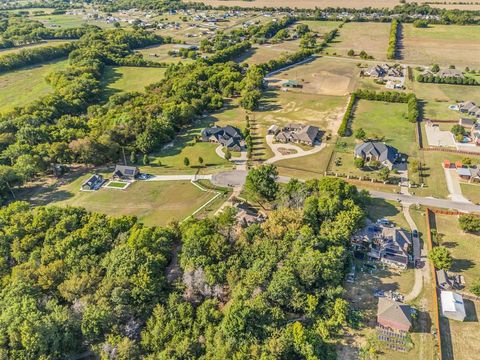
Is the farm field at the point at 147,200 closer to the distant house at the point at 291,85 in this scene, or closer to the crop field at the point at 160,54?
the distant house at the point at 291,85

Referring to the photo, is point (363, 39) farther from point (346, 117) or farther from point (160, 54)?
point (160, 54)

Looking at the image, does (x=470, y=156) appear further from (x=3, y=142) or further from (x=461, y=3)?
(x=461, y=3)

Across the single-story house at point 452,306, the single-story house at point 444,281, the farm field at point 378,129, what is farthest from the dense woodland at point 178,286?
the farm field at point 378,129

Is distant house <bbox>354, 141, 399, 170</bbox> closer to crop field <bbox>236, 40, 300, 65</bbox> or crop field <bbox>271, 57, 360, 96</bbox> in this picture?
crop field <bbox>271, 57, 360, 96</bbox>

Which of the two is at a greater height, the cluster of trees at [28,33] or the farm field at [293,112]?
the cluster of trees at [28,33]

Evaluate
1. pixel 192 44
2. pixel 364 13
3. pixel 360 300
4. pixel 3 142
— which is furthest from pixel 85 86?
pixel 364 13
